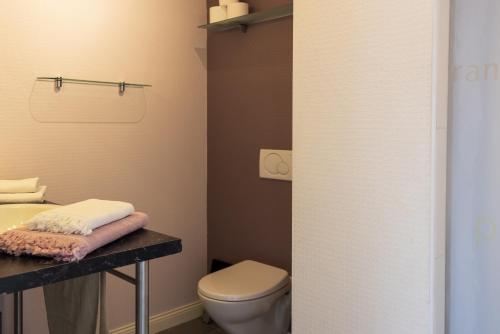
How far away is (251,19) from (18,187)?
1.45m

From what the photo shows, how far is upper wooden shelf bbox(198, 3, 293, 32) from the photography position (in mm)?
2291

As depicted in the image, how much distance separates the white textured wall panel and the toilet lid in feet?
1.16

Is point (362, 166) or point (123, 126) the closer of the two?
point (362, 166)

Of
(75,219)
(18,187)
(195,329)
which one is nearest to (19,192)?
(18,187)

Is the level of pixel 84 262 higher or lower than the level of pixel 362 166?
lower

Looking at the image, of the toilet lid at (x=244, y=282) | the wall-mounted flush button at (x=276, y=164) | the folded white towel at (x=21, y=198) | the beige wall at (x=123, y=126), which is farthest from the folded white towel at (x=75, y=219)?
the wall-mounted flush button at (x=276, y=164)

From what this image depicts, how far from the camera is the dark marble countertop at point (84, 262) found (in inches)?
32.5

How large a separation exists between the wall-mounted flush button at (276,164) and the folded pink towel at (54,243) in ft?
4.76

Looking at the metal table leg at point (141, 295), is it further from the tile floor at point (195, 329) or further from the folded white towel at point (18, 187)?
the tile floor at point (195, 329)

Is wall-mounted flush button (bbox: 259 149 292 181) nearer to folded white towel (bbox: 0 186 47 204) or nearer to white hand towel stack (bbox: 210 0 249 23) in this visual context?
white hand towel stack (bbox: 210 0 249 23)

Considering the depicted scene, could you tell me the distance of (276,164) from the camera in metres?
2.43

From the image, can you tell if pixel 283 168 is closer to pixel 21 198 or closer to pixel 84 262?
pixel 21 198

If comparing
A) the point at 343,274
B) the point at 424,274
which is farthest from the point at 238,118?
the point at 424,274

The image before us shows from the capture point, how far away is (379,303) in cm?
148
